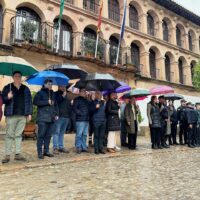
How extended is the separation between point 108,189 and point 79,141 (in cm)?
389

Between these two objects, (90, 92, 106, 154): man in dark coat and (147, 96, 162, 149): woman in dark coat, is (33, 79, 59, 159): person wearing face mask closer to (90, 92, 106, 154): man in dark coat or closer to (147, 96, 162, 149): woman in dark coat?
(90, 92, 106, 154): man in dark coat

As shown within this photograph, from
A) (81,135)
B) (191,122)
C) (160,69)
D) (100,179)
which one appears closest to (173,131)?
(191,122)

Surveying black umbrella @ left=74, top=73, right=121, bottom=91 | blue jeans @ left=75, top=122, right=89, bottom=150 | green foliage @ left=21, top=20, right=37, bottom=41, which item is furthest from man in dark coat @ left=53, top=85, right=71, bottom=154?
green foliage @ left=21, top=20, right=37, bottom=41

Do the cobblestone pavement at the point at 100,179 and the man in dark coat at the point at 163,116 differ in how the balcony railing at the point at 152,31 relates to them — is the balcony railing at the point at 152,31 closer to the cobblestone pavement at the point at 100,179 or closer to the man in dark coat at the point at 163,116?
the man in dark coat at the point at 163,116

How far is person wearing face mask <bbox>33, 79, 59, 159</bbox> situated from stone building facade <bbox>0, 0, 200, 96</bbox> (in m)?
7.57

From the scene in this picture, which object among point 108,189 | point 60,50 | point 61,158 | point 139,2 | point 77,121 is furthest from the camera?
point 139,2

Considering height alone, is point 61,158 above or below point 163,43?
below

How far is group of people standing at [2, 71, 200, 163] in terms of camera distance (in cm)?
667

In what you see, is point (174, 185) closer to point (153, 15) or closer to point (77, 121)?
point (77, 121)

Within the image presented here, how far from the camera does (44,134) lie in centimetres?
720

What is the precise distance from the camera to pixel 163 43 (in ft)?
81.2

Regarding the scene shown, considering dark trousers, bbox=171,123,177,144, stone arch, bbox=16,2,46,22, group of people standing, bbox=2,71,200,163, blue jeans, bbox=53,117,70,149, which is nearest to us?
group of people standing, bbox=2,71,200,163

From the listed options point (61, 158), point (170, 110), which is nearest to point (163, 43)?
point (170, 110)

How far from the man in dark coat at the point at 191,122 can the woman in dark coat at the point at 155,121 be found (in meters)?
1.78
